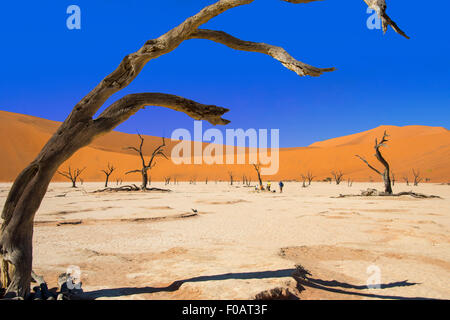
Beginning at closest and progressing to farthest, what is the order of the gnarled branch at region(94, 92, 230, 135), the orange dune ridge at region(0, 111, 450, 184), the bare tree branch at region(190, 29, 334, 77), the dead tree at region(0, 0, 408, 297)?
the dead tree at region(0, 0, 408, 297) < the bare tree branch at region(190, 29, 334, 77) < the gnarled branch at region(94, 92, 230, 135) < the orange dune ridge at region(0, 111, 450, 184)

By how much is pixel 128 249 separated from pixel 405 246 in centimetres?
593

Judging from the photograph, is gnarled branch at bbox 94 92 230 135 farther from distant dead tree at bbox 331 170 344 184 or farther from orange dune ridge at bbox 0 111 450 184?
orange dune ridge at bbox 0 111 450 184

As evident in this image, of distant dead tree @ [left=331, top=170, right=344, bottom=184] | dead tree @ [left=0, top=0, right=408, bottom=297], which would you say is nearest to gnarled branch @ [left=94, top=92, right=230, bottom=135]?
dead tree @ [left=0, top=0, right=408, bottom=297]

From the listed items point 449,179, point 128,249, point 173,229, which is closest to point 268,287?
point 128,249

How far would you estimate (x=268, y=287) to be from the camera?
145 inches

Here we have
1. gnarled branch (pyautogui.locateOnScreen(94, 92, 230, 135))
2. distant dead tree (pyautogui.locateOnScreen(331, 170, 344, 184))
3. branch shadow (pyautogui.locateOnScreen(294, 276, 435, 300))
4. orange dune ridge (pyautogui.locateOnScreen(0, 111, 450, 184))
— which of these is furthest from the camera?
orange dune ridge (pyautogui.locateOnScreen(0, 111, 450, 184))

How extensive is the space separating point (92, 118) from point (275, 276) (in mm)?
3104

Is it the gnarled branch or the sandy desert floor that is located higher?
the gnarled branch

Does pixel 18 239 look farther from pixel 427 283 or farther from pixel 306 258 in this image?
pixel 427 283

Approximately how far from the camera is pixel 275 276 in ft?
13.8

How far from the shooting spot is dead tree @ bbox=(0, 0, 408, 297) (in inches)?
135

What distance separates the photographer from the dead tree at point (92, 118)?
3430 millimetres

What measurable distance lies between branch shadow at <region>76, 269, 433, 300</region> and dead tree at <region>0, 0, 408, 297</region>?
94 centimetres

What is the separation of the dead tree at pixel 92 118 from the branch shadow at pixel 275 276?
943mm
